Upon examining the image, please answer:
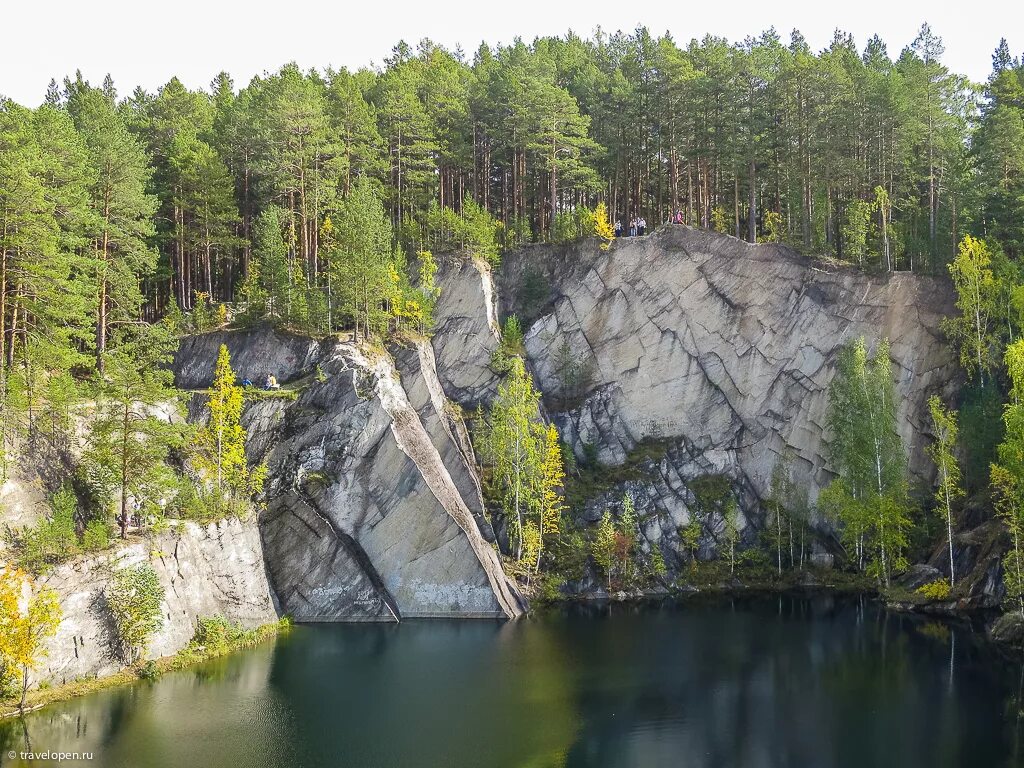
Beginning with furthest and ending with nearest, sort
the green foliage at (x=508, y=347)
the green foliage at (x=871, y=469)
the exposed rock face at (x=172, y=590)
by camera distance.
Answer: the green foliage at (x=508, y=347)
the green foliage at (x=871, y=469)
the exposed rock face at (x=172, y=590)

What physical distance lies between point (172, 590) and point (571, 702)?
18475 mm

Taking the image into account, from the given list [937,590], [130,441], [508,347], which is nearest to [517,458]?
[508,347]

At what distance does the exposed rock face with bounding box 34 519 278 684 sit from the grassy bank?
372 mm

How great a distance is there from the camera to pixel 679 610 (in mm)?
51812

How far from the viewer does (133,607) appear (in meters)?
37.8

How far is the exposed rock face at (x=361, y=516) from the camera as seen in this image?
49500mm

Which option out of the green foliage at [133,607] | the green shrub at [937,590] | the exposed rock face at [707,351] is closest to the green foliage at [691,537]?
the exposed rock face at [707,351]

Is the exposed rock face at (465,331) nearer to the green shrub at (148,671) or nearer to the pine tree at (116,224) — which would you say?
the pine tree at (116,224)

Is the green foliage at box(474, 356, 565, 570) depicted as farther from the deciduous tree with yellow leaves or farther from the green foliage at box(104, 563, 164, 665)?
the deciduous tree with yellow leaves

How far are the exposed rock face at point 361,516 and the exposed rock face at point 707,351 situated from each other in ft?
34.1

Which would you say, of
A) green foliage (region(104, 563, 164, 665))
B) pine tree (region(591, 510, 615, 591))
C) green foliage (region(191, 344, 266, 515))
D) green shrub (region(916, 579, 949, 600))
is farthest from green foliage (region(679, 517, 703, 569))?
green foliage (region(104, 563, 164, 665))

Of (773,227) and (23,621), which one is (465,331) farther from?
(23,621)

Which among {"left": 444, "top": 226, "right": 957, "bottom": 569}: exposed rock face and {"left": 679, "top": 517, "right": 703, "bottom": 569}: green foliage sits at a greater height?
{"left": 444, "top": 226, "right": 957, "bottom": 569}: exposed rock face

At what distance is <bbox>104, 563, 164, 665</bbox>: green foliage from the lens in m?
37.7
